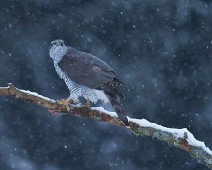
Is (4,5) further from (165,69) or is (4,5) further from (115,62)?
(165,69)

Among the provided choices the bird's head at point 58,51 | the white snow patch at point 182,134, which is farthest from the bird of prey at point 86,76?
the white snow patch at point 182,134

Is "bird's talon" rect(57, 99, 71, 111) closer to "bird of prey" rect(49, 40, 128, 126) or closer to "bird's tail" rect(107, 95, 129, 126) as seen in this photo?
"bird of prey" rect(49, 40, 128, 126)

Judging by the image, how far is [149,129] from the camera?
4.56 metres

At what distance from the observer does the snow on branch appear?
446 centimetres

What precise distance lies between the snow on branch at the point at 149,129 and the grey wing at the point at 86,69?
330mm

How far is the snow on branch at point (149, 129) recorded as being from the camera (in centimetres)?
446

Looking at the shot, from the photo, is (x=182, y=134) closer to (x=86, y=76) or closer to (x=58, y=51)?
(x=86, y=76)

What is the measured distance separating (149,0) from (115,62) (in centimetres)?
168

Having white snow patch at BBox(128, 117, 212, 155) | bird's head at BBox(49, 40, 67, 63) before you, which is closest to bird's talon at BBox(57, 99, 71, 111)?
white snow patch at BBox(128, 117, 212, 155)

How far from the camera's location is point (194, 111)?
46.7 ft

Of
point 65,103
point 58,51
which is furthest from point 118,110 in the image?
point 58,51

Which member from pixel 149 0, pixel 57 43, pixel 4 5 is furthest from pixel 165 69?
pixel 57 43

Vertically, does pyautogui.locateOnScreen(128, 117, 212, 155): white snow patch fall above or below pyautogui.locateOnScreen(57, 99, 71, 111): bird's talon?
above

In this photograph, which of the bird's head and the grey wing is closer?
the grey wing
